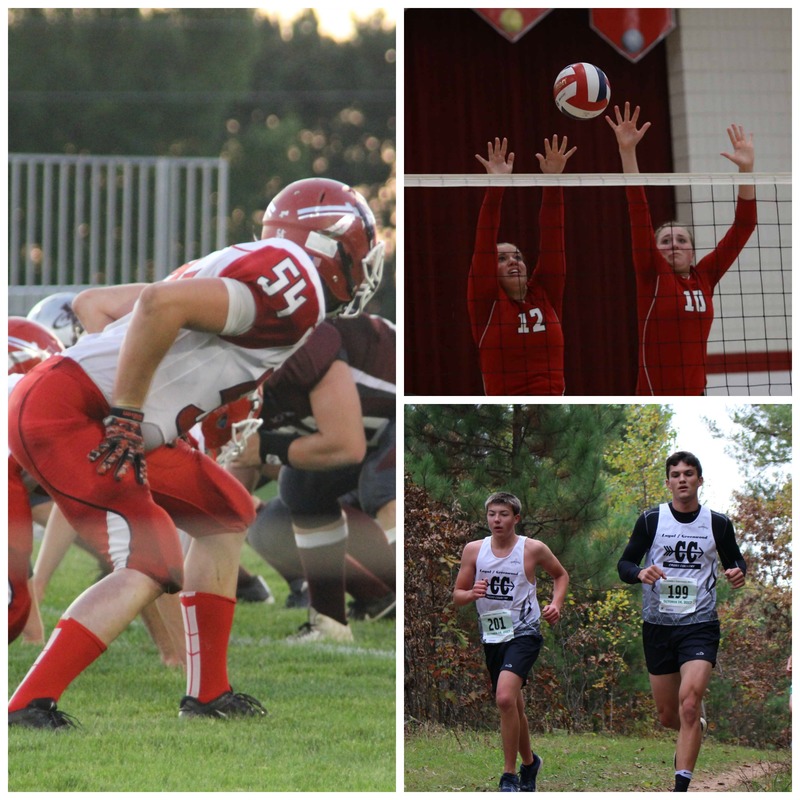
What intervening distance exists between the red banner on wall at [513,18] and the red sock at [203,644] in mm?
4004

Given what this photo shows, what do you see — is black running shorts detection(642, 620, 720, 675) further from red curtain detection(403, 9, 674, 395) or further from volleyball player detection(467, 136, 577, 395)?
red curtain detection(403, 9, 674, 395)

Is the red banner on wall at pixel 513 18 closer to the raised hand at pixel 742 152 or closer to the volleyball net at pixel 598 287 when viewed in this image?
the volleyball net at pixel 598 287

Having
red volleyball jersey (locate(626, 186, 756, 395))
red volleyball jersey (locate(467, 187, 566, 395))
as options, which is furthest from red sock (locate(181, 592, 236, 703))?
red volleyball jersey (locate(626, 186, 756, 395))

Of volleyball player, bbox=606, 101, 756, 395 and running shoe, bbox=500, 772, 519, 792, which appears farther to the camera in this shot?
volleyball player, bbox=606, 101, 756, 395

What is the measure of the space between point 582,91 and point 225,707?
2.98 metres

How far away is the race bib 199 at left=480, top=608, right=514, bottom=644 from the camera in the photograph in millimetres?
4395

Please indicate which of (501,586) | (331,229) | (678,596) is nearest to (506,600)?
(501,586)

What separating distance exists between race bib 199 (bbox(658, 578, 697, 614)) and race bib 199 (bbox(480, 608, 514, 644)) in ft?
1.89

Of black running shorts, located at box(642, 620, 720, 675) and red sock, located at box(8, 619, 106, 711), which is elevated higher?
black running shorts, located at box(642, 620, 720, 675)

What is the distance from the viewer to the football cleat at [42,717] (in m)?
4.65

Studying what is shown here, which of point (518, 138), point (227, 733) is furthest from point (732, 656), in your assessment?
point (518, 138)

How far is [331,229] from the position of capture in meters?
5.12

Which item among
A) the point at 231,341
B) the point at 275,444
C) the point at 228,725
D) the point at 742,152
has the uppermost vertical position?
the point at 742,152

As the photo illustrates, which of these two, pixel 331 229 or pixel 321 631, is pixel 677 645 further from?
pixel 331 229
